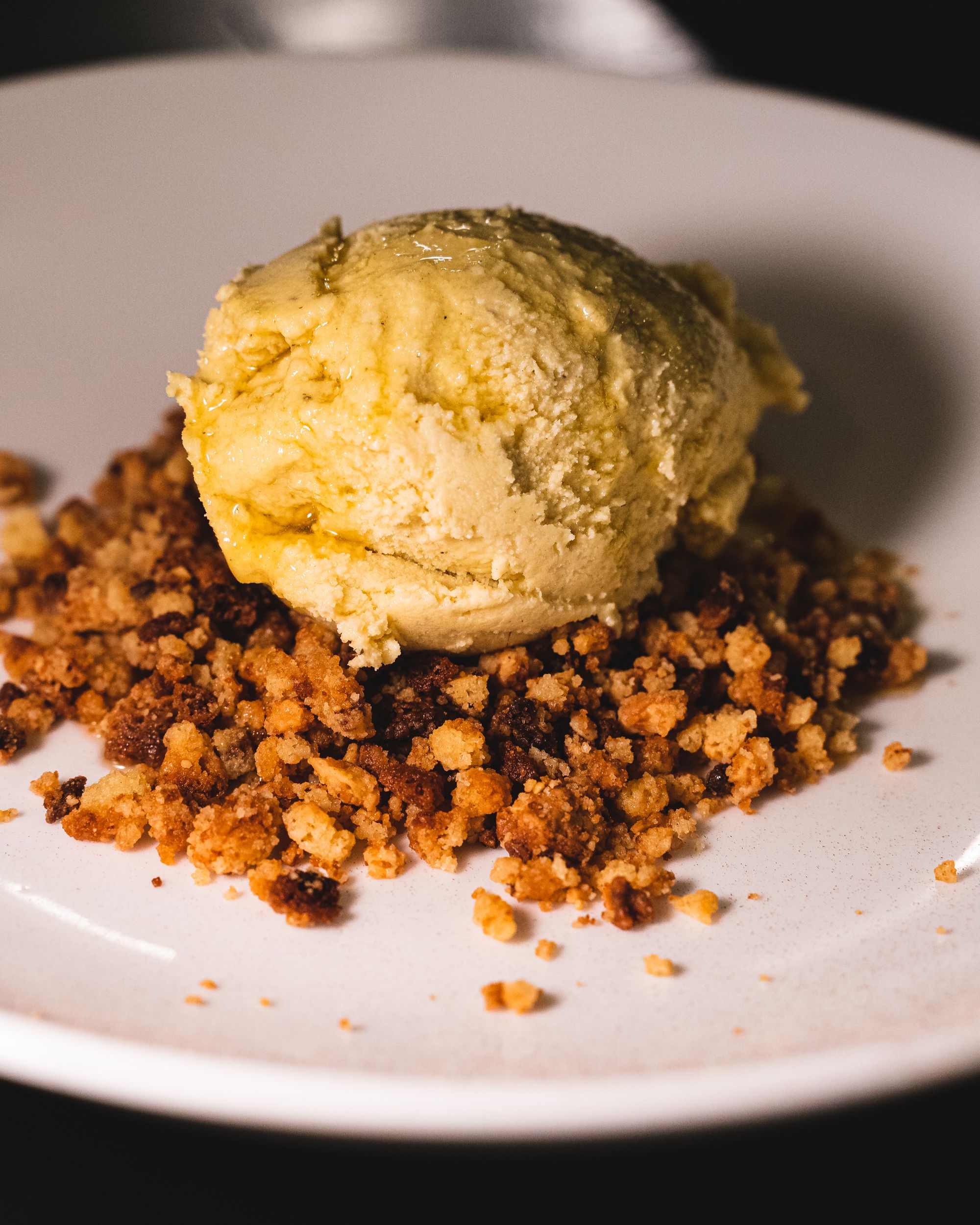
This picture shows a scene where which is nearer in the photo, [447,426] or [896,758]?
[447,426]

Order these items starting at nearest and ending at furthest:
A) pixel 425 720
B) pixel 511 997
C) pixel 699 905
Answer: pixel 511 997
pixel 699 905
pixel 425 720

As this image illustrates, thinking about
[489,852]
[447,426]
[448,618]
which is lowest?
[489,852]

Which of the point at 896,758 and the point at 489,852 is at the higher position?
the point at 896,758

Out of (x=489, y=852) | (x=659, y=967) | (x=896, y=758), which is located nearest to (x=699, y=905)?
(x=659, y=967)

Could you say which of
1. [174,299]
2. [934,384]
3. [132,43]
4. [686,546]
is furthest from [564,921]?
[132,43]

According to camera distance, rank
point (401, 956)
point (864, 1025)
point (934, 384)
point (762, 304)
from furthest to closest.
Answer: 1. point (762, 304)
2. point (934, 384)
3. point (401, 956)
4. point (864, 1025)

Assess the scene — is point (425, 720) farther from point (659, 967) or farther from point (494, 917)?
point (659, 967)

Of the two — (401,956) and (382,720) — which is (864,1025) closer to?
(401,956)
